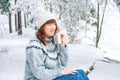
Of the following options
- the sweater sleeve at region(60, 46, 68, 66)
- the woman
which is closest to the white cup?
the woman

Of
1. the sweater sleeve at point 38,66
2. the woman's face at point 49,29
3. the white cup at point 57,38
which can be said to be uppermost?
the woman's face at point 49,29

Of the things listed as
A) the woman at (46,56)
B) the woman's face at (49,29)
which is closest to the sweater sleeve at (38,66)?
the woman at (46,56)

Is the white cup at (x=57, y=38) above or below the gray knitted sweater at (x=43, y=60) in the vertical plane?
above

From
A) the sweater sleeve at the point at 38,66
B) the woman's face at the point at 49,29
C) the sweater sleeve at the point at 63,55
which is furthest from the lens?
the sweater sleeve at the point at 63,55

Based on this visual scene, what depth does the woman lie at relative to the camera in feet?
12.6

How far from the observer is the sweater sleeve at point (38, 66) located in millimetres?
3818

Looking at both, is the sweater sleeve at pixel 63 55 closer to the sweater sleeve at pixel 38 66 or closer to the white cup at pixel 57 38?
the white cup at pixel 57 38

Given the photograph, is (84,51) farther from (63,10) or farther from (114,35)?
(114,35)

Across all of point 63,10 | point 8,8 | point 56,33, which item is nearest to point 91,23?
point 8,8

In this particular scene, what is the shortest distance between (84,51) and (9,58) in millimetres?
3799

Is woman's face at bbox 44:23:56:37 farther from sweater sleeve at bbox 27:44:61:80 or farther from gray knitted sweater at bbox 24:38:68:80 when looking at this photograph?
A: sweater sleeve at bbox 27:44:61:80

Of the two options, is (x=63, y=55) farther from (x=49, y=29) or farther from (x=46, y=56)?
(x=49, y=29)

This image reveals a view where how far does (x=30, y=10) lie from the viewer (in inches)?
1133

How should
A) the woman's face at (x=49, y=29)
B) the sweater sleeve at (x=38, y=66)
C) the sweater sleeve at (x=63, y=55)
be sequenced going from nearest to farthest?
the sweater sleeve at (x=38, y=66) < the woman's face at (x=49, y=29) < the sweater sleeve at (x=63, y=55)
